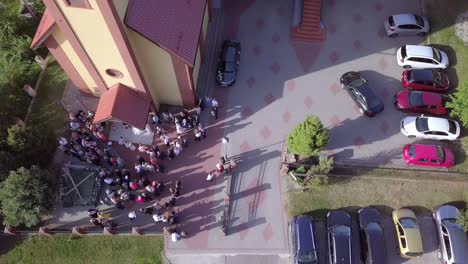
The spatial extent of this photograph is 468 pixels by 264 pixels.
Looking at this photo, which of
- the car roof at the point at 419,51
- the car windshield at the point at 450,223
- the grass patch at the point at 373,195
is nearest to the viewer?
A: the car windshield at the point at 450,223

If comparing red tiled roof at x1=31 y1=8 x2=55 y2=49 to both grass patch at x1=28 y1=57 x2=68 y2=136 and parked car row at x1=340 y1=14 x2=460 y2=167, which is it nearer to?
grass patch at x1=28 y1=57 x2=68 y2=136

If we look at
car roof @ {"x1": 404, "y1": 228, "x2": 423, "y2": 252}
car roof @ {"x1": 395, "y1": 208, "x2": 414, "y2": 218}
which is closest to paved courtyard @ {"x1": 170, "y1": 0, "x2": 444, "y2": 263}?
Result: car roof @ {"x1": 395, "y1": 208, "x2": 414, "y2": 218}

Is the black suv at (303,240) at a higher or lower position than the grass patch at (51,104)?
lower

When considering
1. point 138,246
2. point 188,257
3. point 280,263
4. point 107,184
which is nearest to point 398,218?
point 280,263

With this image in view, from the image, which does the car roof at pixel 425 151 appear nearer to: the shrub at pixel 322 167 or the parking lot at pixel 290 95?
the parking lot at pixel 290 95

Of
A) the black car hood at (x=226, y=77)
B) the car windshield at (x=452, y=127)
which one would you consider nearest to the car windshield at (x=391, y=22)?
the car windshield at (x=452, y=127)

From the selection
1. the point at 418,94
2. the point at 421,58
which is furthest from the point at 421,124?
the point at 421,58

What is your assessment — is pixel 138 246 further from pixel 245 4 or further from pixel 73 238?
pixel 245 4

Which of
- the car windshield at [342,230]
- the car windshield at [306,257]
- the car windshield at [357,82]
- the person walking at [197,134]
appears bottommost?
the car windshield at [306,257]

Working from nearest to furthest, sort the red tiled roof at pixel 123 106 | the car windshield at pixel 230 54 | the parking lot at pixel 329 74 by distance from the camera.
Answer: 1. the red tiled roof at pixel 123 106
2. the parking lot at pixel 329 74
3. the car windshield at pixel 230 54
